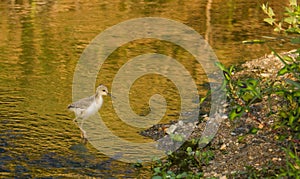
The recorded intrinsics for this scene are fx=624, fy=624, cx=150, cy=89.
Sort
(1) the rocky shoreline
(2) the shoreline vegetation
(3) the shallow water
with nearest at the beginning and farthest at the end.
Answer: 1. (2) the shoreline vegetation
2. (1) the rocky shoreline
3. (3) the shallow water

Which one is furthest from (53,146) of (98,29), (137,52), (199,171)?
(98,29)

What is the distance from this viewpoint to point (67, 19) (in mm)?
20562

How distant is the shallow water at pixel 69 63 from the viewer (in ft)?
29.1

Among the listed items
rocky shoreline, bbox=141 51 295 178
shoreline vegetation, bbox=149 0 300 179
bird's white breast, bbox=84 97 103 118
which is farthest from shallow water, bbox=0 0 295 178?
rocky shoreline, bbox=141 51 295 178

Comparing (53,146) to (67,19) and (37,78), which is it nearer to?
(37,78)

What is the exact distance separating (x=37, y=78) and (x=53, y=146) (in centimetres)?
412

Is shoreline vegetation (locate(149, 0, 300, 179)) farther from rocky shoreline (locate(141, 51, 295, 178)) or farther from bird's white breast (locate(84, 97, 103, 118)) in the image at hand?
bird's white breast (locate(84, 97, 103, 118))

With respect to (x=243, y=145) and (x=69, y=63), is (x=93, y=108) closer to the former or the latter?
(x=243, y=145)

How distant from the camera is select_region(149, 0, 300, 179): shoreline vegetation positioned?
21.4 feet

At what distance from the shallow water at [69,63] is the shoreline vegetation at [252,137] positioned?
65 cm

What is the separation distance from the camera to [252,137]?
829 cm

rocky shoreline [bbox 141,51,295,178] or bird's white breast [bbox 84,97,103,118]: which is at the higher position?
rocky shoreline [bbox 141,51,295,178]

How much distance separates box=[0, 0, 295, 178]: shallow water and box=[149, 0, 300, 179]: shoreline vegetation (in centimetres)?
65

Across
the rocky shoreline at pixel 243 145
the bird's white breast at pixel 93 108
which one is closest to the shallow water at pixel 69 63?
the bird's white breast at pixel 93 108
